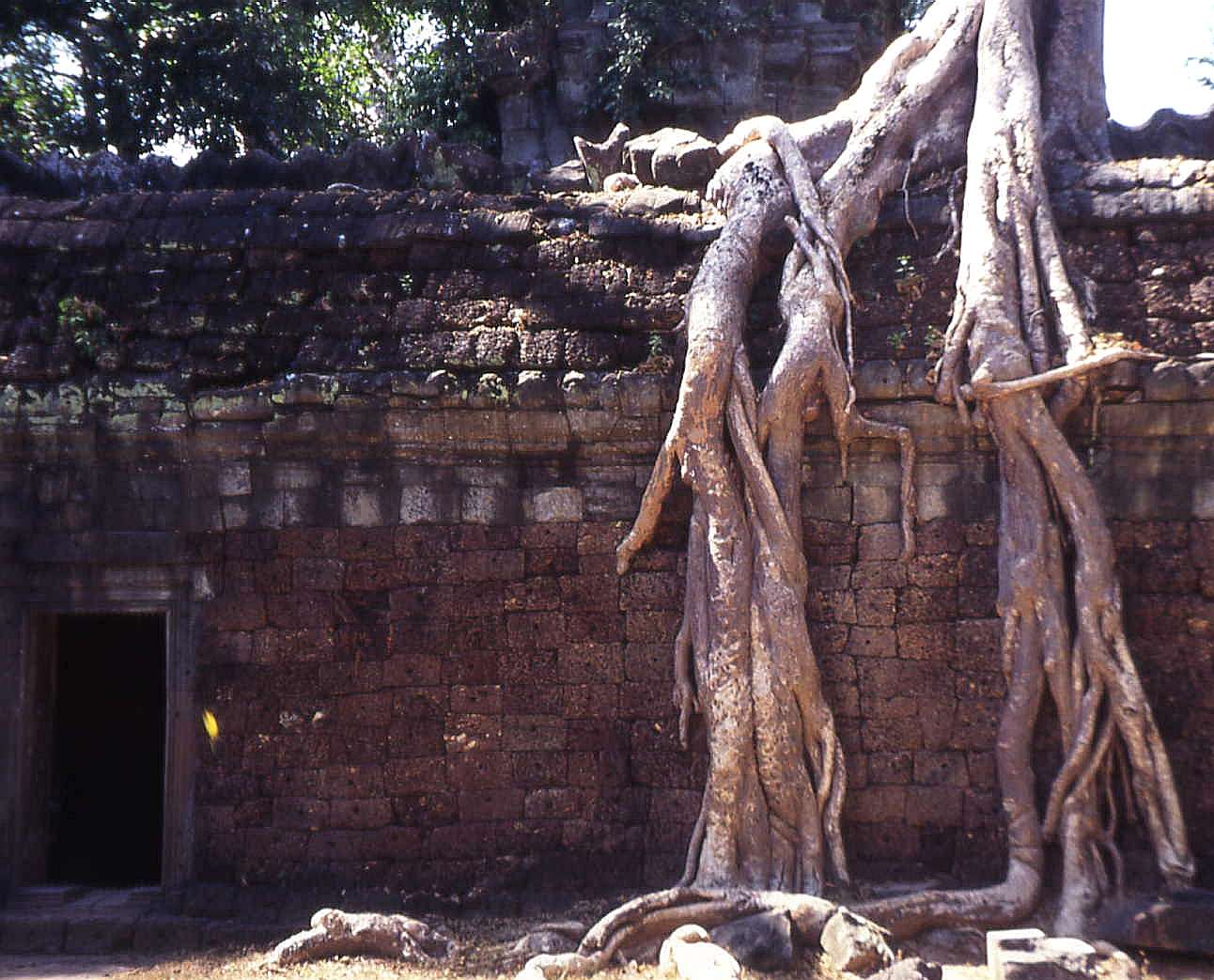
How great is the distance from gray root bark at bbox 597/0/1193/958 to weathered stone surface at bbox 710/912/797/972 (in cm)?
12

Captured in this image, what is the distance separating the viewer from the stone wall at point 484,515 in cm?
484

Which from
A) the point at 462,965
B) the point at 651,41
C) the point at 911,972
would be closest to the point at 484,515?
the point at 462,965

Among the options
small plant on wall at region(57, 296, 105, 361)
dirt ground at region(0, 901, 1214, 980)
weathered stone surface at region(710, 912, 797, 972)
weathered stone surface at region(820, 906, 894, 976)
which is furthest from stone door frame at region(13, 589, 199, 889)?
weathered stone surface at region(820, 906, 894, 976)

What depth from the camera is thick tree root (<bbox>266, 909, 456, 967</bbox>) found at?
4461 millimetres

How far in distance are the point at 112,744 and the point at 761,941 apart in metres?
4.41

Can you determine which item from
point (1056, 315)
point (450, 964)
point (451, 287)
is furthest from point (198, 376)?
point (1056, 315)

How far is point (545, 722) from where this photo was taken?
199 inches

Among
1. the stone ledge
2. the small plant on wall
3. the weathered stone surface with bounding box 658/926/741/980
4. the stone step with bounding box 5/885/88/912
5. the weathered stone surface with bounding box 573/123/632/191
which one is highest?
the weathered stone surface with bounding box 573/123/632/191

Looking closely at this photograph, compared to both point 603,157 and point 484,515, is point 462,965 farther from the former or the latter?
point 603,157

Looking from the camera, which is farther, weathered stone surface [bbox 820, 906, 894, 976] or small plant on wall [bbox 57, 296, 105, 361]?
small plant on wall [bbox 57, 296, 105, 361]

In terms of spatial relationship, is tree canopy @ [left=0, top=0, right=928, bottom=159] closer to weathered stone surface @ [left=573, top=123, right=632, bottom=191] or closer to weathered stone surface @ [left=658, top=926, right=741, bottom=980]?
weathered stone surface @ [left=573, top=123, right=632, bottom=191]

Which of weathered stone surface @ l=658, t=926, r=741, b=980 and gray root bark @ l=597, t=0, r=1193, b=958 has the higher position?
gray root bark @ l=597, t=0, r=1193, b=958

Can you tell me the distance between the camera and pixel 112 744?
7.00 m

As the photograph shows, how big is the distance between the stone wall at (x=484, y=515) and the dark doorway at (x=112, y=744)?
1333mm
